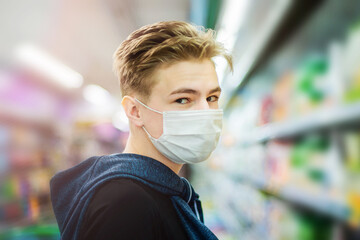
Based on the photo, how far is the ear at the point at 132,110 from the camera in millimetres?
695

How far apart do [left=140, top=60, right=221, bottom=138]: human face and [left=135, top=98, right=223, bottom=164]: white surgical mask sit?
19 mm

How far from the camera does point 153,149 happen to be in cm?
72

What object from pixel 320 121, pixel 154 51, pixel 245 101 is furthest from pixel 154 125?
pixel 245 101

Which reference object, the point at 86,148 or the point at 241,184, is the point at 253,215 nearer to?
the point at 241,184

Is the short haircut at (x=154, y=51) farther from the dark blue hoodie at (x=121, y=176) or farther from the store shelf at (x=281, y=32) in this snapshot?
the store shelf at (x=281, y=32)

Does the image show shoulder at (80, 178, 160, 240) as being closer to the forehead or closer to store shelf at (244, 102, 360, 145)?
the forehead

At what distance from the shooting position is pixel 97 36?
2.77 meters

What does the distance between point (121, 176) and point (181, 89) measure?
224mm

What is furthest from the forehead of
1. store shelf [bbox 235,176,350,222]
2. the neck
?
store shelf [bbox 235,176,350,222]

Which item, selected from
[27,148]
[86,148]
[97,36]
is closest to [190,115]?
[97,36]

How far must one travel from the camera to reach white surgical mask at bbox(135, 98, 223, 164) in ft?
2.32

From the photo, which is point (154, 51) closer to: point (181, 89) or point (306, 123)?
point (181, 89)

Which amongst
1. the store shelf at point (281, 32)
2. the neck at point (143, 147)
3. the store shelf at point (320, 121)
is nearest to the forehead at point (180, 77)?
the neck at point (143, 147)

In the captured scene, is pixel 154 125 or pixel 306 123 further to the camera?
pixel 306 123
